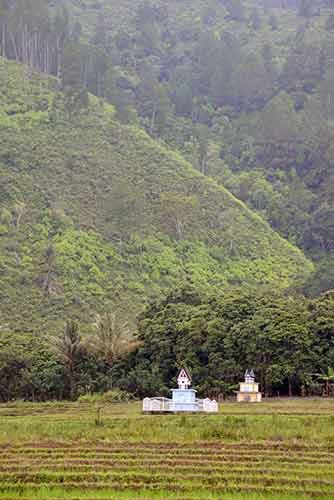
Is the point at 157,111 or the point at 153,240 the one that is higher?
the point at 157,111

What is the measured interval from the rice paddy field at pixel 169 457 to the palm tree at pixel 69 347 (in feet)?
48.5

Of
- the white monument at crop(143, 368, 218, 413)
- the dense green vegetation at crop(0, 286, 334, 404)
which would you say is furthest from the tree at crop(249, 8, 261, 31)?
the white monument at crop(143, 368, 218, 413)

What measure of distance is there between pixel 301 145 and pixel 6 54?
4291 cm

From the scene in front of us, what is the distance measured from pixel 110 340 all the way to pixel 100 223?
1357 inches

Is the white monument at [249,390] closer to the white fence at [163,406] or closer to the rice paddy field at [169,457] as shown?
the white fence at [163,406]

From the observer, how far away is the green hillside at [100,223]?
7219 cm

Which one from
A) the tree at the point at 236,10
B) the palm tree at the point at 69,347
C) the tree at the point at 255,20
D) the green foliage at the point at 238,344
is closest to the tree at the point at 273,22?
the tree at the point at 255,20

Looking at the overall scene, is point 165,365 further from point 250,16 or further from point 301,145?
point 250,16

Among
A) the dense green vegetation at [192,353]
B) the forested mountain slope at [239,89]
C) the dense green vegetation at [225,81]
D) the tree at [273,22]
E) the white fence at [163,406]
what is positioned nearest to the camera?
the white fence at [163,406]

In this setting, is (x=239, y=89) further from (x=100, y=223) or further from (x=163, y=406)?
(x=163, y=406)

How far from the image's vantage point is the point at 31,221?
79.9 m

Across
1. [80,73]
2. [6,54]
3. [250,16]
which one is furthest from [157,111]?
[250,16]

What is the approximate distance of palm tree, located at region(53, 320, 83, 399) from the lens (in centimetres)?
5028

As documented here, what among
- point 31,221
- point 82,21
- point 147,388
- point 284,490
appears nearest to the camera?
point 284,490
